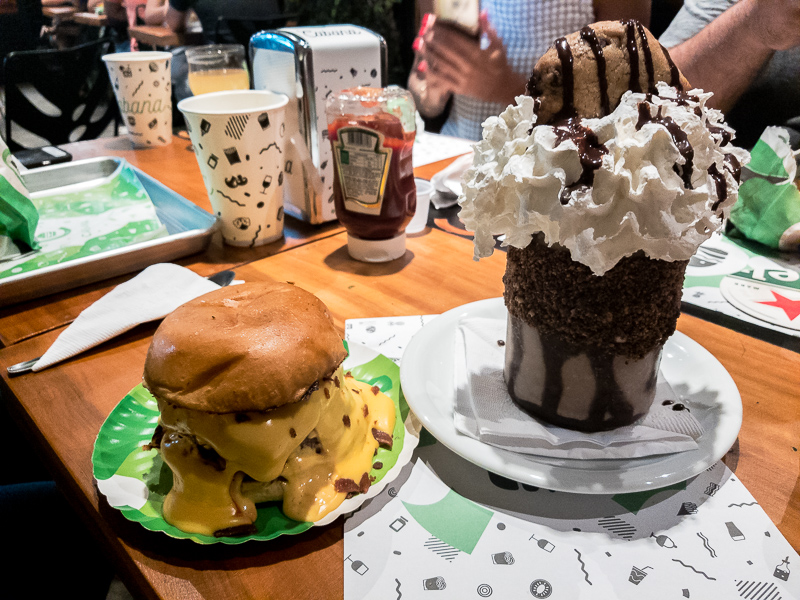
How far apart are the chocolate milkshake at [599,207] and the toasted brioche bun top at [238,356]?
0.27 metres

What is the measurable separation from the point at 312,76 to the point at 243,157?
0.87 feet

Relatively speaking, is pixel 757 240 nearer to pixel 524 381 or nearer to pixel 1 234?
pixel 524 381

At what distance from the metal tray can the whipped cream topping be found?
0.90 m

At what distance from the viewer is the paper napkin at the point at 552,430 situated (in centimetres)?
70

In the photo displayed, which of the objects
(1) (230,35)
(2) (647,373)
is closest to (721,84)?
(2) (647,373)

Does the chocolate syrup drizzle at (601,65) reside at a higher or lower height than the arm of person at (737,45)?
higher

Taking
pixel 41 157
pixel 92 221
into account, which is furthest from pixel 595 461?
pixel 41 157

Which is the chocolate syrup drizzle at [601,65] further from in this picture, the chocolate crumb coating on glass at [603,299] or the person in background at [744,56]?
the person in background at [744,56]

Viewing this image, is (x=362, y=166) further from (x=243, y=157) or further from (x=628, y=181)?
(x=628, y=181)

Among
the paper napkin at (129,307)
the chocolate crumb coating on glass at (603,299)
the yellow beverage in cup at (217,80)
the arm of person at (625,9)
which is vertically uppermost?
the arm of person at (625,9)

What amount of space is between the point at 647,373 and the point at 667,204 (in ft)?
0.83

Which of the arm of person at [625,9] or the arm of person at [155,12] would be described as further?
the arm of person at [155,12]

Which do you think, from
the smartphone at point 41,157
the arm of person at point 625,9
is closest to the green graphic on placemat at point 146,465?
the smartphone at point 41,157

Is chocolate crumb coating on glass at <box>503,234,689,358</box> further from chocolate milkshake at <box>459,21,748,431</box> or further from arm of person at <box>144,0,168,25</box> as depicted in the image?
arm of person at <box>144,0,168,25</box>
